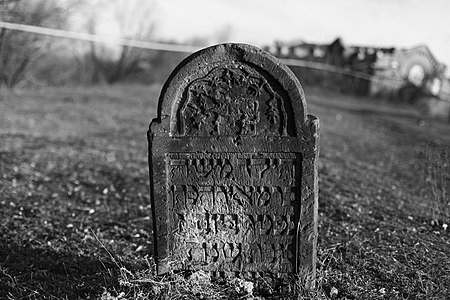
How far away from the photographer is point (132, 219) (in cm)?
557

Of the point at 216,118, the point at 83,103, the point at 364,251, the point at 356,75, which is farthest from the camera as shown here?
the point at 356,75

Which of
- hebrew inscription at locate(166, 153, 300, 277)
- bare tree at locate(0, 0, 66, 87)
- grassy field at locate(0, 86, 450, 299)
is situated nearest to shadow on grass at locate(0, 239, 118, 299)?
grassy field at locate(0, 86, 450, 299)

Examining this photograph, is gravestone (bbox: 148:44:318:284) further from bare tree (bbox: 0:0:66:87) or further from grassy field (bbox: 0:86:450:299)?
bare tree (bbox: 0:0:66:87)

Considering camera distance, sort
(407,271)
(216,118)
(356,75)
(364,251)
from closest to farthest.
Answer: (216,118), (407,271), (364,251), (356,75)

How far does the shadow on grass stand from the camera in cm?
370

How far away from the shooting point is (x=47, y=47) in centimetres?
2462

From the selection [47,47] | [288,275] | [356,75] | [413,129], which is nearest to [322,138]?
[413,129]

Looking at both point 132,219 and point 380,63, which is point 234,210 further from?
point 380,63

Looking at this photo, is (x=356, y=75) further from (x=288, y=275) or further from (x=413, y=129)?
(x=288, y=275)

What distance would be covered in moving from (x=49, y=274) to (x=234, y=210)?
6.35ft

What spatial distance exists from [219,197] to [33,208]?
3.35m

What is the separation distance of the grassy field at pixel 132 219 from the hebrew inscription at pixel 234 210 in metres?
0.29

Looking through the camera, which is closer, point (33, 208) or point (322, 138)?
point (33, 208)

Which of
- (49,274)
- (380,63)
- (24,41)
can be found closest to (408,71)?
(380,63)
